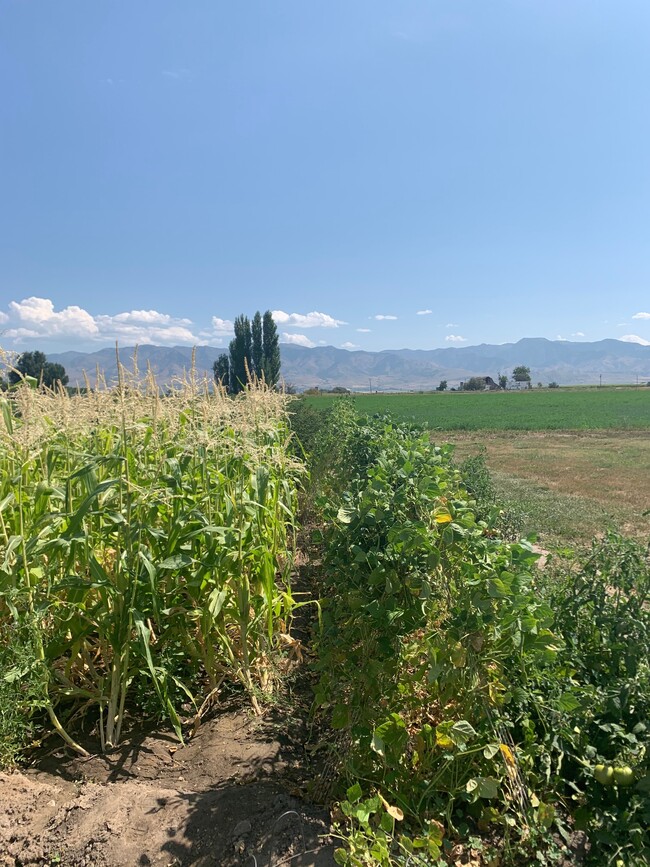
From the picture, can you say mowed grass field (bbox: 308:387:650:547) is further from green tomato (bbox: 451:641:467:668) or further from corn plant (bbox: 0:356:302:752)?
corn plant (bbox: 0:356:302:752)

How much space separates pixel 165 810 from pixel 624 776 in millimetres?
1785

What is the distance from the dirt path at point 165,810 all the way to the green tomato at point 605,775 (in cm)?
101

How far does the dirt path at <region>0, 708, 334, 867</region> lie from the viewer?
6.38 feet

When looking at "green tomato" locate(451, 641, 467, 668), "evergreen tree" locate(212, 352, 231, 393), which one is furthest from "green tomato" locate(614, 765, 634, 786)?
"evergreen tree" locate(212, 352, 231, 393)

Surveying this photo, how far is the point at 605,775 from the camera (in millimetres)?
1538

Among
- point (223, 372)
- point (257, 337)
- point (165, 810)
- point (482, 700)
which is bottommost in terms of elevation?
point (165, 810)

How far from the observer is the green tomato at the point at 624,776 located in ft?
4.95

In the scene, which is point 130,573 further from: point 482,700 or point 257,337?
point 257,337

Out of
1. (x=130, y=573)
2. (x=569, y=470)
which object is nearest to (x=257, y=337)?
(x=569, y=470)

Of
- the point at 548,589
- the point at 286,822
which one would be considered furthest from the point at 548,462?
the point at 286,822

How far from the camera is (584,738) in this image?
5.67ft

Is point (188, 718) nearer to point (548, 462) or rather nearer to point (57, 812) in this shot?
point (57, 812)

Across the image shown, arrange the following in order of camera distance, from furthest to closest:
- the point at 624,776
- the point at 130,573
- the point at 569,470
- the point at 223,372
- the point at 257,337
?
the point at 257,337 → the point at 569,470 → the point at 223,372 → the point at 130,573 → the point at 624,776

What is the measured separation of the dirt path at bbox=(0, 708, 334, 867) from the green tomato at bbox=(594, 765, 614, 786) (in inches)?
39.8
